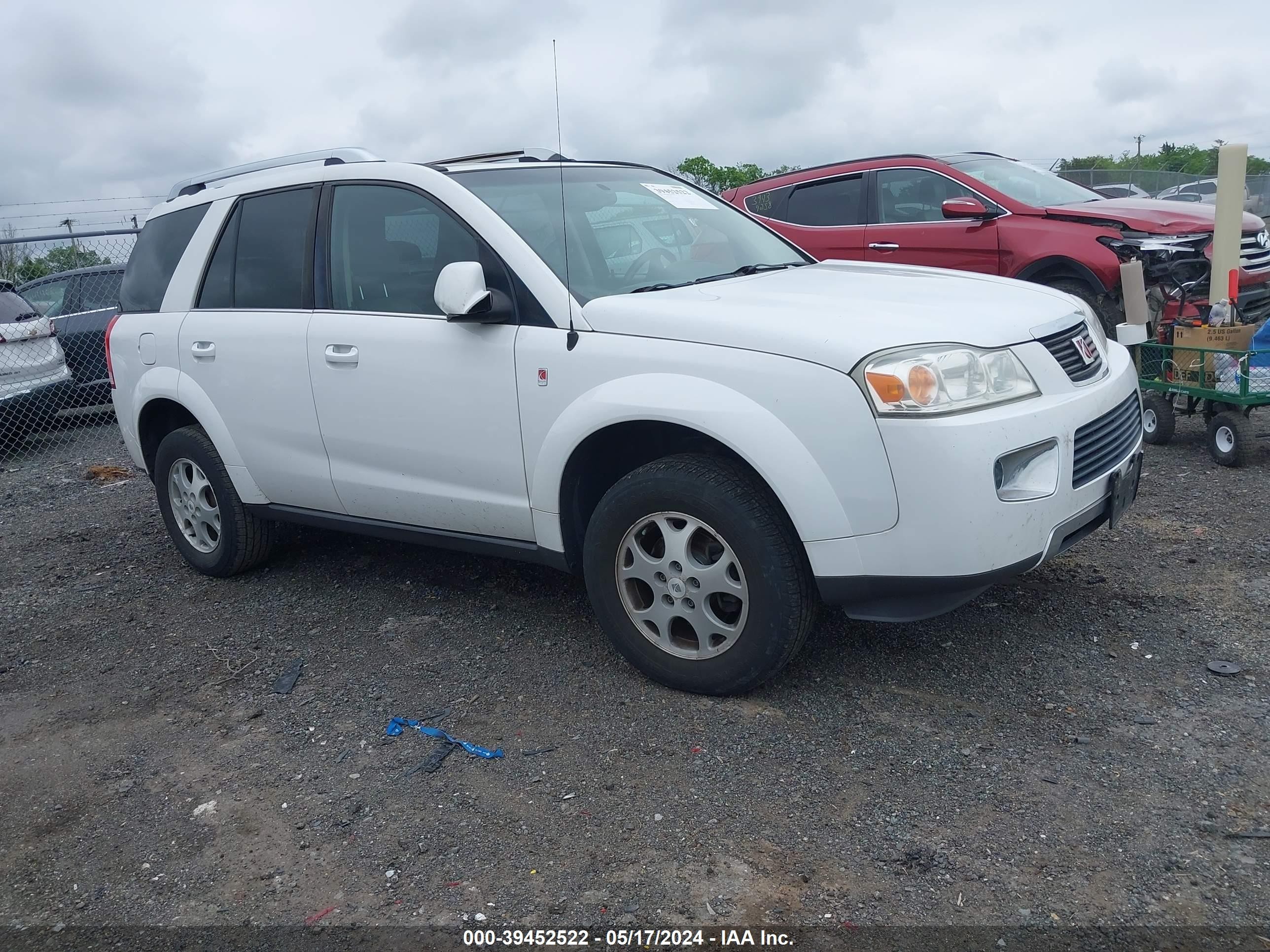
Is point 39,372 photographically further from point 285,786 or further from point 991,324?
point 991,324

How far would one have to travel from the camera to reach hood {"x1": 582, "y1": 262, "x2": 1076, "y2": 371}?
10.2ft

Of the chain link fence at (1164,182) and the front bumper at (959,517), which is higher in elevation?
the chain link fence at (1164,182)

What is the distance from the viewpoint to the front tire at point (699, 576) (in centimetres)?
325

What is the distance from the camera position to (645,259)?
156 inches

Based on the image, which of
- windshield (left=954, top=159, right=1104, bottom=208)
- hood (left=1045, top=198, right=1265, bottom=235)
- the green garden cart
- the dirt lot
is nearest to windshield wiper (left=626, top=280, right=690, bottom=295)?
the dirt lot

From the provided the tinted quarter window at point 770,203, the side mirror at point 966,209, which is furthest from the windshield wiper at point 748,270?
the tinted quarter window at point 770,203

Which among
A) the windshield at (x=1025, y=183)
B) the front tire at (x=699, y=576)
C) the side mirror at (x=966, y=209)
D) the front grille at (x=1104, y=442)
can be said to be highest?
the windshield at (x=1025, y=183)

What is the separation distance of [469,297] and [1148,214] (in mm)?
5941

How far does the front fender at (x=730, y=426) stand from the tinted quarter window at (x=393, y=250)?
0.60m

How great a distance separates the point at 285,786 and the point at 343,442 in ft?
4.88

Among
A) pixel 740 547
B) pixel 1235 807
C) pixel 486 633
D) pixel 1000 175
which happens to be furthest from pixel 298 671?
pixel 1000 175

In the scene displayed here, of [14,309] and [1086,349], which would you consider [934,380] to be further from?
[14,309]

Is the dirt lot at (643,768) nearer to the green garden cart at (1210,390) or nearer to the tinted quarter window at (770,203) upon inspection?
the green garden cart at (1210,390)

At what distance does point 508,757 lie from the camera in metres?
3.32
